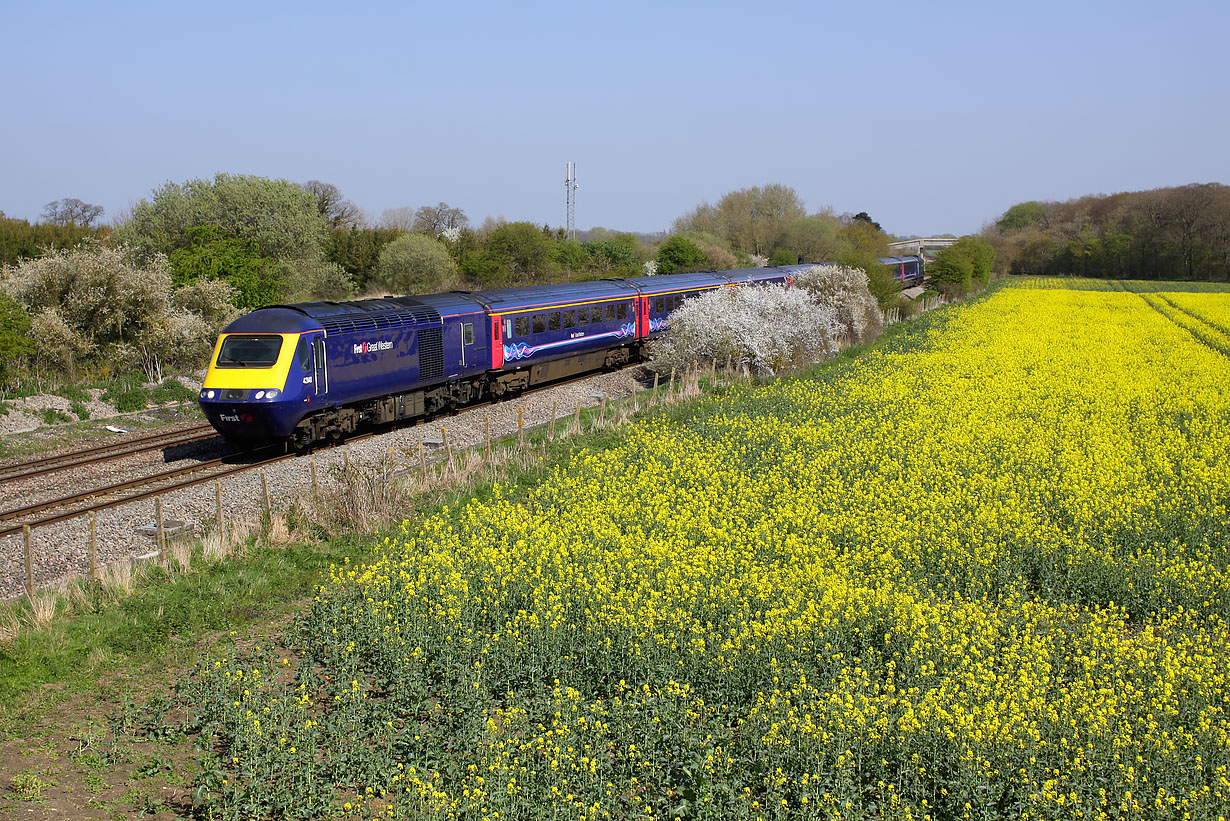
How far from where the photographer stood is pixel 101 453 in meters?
18.6

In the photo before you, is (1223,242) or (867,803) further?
(1223,242)

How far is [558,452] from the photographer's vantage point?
17.8m

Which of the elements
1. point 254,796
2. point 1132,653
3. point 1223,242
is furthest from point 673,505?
point 1223,242

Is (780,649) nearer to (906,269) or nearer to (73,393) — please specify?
(73,393)

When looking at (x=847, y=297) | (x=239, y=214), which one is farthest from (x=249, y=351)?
(x=239, y=214)

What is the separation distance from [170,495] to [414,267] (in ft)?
135

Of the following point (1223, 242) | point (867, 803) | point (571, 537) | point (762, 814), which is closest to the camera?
point (762, 814)

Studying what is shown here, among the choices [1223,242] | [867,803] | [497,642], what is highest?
[1223,242]

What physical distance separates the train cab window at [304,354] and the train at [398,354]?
19 millimetres

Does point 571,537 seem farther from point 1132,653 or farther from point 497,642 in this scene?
point 1132,653

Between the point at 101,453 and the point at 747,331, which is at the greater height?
the point at 747,331

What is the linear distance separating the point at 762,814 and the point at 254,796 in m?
3.65

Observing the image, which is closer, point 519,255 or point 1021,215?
point 519,255

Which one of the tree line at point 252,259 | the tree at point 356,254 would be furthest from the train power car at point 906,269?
the tree at point 356,254
